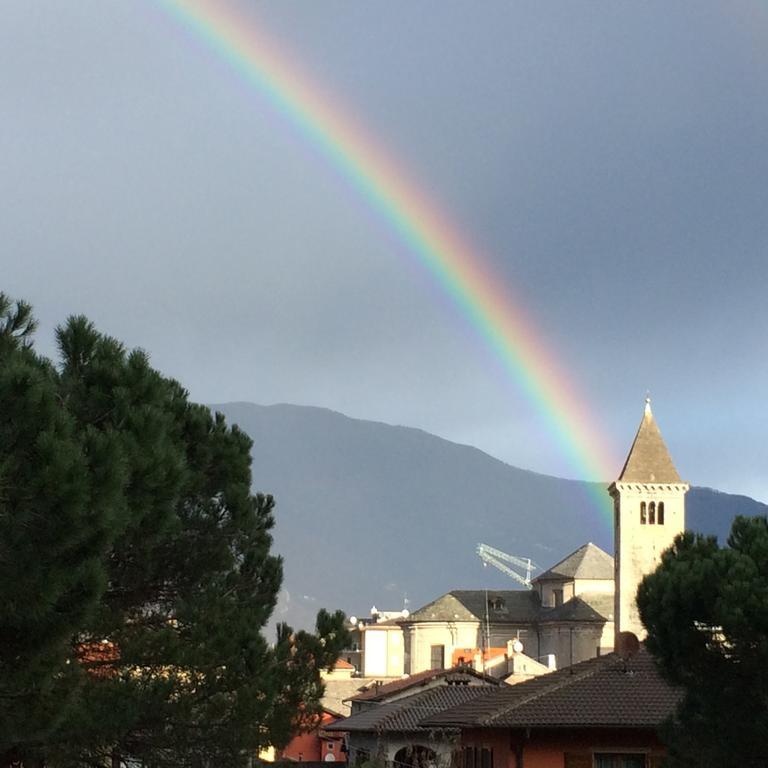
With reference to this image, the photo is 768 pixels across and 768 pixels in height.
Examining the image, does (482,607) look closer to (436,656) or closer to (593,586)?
(436,656)

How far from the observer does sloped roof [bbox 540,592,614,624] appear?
115312mm

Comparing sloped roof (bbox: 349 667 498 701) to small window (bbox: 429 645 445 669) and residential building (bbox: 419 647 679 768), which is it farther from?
small window (bbox: 429 645 445 669)

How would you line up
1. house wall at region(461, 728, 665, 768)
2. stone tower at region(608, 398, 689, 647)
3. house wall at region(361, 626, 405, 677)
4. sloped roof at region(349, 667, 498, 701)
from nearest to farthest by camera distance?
1. house wall at region(461, 728, 665, 768)
2. sloped roof at region(349, 667, 498, 701)
3. stone tower at region(608, 398, 689, 647)
4. house wall at region(361, 626, 405, 677)

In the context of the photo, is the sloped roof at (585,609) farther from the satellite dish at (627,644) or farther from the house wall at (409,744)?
the satellite dish at (627,644)

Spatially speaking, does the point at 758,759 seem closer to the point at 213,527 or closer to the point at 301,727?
the point at 301,727

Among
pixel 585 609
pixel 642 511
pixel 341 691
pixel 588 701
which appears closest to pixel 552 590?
pixel 585 609

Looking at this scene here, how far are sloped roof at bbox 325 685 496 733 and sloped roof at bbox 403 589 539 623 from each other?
63771 mm

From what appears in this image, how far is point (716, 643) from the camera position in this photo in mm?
24094

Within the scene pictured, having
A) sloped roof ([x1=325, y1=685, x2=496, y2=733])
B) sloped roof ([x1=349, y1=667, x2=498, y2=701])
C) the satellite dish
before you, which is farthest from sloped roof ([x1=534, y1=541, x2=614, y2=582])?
the satellite dish

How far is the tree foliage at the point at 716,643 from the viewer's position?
23188mm

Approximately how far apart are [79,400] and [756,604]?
37.9 ft

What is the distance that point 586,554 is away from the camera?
126 metres

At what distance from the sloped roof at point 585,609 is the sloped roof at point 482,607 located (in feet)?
6.90

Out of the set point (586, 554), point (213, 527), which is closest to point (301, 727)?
point (213, 527)
